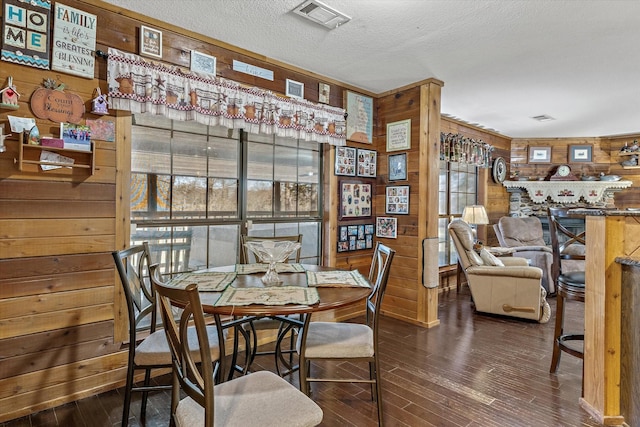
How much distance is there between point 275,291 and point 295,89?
2.26 metres

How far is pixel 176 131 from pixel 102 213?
0.86 meters

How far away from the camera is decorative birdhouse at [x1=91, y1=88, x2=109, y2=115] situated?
2328mm

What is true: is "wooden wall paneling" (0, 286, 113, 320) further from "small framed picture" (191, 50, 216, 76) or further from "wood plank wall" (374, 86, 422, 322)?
"wood plank wall" (374, 86, 422, 322)

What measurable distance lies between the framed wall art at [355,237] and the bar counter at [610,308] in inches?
87.5

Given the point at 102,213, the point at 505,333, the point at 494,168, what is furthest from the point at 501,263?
the point at 102,213

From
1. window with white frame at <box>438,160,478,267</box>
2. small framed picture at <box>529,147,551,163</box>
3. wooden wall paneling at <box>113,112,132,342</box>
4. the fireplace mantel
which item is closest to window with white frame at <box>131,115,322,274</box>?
wooden wall paneling at <box>113,112,132,342</box>

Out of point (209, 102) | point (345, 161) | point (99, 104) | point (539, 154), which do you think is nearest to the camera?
point (99, 104)

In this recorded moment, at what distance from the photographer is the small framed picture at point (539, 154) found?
6723mm

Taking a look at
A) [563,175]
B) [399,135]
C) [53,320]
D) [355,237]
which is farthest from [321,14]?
[563,175]

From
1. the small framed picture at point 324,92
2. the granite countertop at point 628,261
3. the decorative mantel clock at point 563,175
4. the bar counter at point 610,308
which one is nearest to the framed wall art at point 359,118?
the small framed picture at point 324,92

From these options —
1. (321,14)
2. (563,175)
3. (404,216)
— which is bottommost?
(404,216)

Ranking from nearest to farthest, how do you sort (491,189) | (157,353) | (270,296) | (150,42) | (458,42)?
(270,296) < (157,353) < (150,42) < (458,42) < (491,189)

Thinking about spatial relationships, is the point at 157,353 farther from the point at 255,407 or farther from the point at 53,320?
the point at 53,320

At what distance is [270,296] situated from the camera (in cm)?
172
